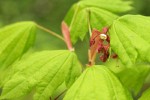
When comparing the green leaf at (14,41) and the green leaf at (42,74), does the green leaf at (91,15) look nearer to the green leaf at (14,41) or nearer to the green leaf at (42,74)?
the green leaf at (14,41)

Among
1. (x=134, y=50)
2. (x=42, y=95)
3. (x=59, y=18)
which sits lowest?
(x=59, y=18)

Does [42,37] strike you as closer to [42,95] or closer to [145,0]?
[145,0]

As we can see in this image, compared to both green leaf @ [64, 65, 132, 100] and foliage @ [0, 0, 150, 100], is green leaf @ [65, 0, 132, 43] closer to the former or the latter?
foliage @ [0, 0, 150, 100]

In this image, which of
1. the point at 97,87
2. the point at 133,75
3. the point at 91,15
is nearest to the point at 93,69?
the point at 97,87

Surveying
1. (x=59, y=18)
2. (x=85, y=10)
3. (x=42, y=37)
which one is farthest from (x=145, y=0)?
(x=85, y=10)

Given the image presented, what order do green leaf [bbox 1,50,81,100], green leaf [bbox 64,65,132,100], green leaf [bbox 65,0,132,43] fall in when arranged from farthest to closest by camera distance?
1. green leaf [bbox 65,0,132,43]
2. green leaf [bbox 1,50,81,100]
3. green leaf [bbox 64,65,132,100]

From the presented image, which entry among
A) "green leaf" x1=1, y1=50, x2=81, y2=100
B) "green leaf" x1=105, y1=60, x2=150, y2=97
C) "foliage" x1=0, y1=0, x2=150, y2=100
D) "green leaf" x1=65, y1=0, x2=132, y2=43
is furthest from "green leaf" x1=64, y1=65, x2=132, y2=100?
"green leaf" x1=65, y1=0, x2=132, y2=43

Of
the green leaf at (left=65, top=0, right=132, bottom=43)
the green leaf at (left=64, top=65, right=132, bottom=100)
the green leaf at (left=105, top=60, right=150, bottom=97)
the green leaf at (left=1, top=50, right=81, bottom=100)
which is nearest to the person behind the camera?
the green leaf at (left=64, top=65, right=132, bottom=100)
